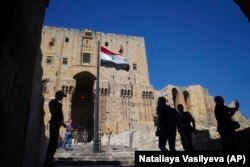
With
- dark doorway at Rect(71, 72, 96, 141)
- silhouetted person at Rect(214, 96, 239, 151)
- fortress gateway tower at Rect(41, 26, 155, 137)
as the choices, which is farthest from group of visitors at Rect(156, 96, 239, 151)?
dark doorway at Rect(71, 72, 96, 141)

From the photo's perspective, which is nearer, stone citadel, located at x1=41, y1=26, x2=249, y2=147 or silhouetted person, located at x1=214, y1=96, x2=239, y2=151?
silhouetted person, located at x1=214, y1=96, x2=239, y2=151

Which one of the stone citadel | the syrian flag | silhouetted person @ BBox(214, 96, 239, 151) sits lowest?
silhouetted person @ BBox(214, 96, 239, 151)

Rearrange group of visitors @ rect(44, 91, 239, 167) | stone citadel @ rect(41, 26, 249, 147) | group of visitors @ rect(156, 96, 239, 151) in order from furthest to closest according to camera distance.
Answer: stone citadel @ rect(41, 26, 249, 147) → group of visitors @ rect(156, 96, 239, 151) → group of visitors @ rect(44, 91, 239, 167)

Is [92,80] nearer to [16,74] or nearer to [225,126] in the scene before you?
[225,126]

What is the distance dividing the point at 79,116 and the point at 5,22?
102 ft

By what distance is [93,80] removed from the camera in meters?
32.2

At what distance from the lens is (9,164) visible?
8.86ft

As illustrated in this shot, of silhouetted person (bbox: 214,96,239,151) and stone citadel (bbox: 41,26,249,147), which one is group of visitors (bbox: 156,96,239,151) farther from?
stone citadel (bbox: 41,26,249,147)

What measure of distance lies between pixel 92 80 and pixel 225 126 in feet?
90.4

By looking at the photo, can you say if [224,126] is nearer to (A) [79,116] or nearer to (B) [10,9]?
(B) [10,9]

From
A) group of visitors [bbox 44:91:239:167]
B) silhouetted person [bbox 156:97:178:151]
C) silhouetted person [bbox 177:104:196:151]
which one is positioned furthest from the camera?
silhouetted person [bbox 177:104:196:151]

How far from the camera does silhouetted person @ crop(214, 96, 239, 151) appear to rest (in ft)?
18.0

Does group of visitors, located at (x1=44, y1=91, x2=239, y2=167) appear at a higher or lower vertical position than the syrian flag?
lower

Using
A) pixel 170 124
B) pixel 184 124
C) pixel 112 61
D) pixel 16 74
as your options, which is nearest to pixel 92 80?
pixel 112 61
